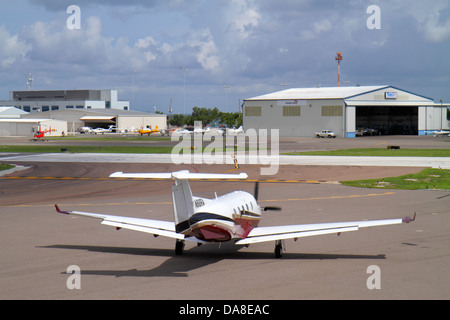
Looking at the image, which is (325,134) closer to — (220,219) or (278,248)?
(278,248)

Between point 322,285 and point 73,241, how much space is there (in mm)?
10158

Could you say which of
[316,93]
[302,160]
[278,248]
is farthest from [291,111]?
[278,248]

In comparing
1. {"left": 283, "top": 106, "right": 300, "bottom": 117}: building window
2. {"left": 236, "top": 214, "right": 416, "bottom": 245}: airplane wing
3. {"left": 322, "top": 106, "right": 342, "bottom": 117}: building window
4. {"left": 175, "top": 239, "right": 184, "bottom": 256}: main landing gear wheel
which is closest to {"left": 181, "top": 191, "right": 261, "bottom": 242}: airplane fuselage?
{"left": 236, "top": 214, "right": 416, "bottom": 245}: airplane wing

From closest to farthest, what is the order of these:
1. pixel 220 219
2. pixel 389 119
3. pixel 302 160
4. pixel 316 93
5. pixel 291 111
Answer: pixel 220 219 → pixel 302 160 → pixel 291 111 → pixel 316 93 → pixel 389 119

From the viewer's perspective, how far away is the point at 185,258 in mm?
18078

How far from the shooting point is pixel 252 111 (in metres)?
154

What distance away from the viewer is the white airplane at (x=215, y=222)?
1622cm

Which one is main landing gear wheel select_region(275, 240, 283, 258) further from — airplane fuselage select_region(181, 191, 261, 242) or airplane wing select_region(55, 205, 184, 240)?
airplane wing select_region(55, 205, 184, 240)

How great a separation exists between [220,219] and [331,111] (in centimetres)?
12905

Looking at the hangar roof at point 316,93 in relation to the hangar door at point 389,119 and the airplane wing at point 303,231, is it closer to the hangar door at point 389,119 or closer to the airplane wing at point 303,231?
the hangar door at point 389,119

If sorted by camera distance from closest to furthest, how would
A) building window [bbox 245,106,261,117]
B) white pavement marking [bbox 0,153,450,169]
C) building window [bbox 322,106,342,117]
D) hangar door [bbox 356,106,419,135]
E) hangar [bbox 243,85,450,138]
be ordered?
1. white pavement marking [bbox 0,153,450,169]
2. building window [bbox 322,106,342,117]
3. hangar [bbox 243,85,450,138]
4. building window [bbox 245,106,261,117]
5. hangar door [bbox 356,106,419,135]

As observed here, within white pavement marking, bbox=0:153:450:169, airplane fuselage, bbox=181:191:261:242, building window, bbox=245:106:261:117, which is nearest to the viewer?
airplane fuselage, bbox=181:191:261:242

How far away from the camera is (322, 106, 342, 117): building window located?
141 meters
